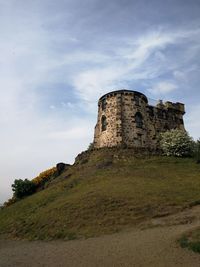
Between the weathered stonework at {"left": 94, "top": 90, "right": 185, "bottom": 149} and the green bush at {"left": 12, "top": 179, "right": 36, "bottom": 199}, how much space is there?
11128 mm

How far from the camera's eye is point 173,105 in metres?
51.1

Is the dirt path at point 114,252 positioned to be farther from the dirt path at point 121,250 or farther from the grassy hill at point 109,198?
the grassy hill at point 109,198

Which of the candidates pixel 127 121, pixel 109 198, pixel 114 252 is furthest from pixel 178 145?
pixel 114 252

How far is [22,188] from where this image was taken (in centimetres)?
4034

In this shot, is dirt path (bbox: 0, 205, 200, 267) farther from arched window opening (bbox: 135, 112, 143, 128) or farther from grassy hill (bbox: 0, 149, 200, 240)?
arched window opening (bbox: 135, 112, 143, 128)

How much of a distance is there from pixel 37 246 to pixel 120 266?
7328 mm

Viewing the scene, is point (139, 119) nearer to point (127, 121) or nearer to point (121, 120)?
point (127, 121)

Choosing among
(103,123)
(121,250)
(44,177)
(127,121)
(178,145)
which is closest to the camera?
(121,250)

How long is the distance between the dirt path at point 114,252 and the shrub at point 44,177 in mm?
24598

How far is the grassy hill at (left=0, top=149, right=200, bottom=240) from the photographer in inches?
792

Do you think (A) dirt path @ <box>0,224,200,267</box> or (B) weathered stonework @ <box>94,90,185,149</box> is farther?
(B) weathered stonework @ <box>94,90,185,149</box>

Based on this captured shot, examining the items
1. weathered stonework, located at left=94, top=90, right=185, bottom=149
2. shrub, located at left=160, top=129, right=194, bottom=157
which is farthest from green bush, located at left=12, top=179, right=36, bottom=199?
shrub, located at left=160, top=129, right=194, bottom=157

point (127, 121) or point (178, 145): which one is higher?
point (127, 121)

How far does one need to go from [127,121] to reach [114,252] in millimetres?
29959
